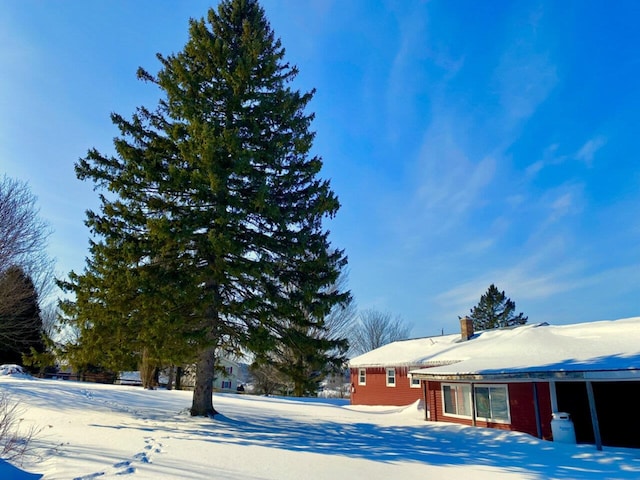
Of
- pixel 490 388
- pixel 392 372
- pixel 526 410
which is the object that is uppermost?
pixel 392 372

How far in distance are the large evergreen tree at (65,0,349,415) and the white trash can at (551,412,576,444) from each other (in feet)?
30.5

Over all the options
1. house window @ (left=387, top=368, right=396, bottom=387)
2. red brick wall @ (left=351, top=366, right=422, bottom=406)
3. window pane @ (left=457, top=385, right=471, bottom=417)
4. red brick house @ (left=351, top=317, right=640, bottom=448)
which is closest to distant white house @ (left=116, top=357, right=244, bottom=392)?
red brick wall @ (left=351, top=366, right=422, bottom=406)

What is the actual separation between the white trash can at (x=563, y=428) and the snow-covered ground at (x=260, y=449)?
68 centimetres

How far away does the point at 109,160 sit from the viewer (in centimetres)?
1252

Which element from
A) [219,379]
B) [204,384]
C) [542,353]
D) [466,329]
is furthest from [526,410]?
[219,379]

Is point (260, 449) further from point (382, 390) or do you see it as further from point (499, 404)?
point (382, 390)

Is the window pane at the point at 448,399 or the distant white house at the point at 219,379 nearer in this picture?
the window pane at the point at 448,399

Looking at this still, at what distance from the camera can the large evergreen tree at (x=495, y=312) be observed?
170 feet

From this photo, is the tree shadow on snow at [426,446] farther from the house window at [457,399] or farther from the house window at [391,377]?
the house window at [391,377]

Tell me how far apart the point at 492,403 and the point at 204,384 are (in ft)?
39.9

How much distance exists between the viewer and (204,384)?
42.1ft

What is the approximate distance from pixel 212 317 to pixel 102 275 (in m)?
3.27

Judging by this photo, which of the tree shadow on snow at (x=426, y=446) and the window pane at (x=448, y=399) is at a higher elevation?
the window pane at (x=448, y=399)

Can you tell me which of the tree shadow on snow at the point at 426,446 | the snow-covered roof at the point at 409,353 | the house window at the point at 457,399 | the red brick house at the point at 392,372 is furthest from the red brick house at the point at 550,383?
the red brick house at the point at 392,372
